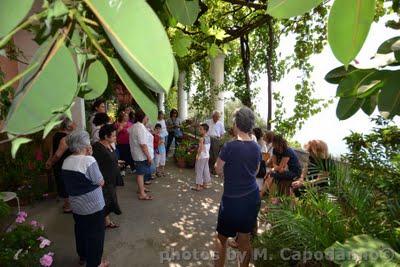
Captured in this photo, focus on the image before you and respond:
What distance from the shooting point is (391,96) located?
3.10 feet

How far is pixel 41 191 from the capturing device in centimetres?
624

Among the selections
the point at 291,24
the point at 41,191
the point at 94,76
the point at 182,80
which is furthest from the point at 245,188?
the point at 182,80

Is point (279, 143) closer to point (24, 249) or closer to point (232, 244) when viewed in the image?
point (232, 244)

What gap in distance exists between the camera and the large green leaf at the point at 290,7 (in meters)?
0.54

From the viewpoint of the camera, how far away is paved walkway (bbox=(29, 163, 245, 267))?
4395 millimetres

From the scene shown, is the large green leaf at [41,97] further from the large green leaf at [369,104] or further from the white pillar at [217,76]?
the white pillar at [217,76]

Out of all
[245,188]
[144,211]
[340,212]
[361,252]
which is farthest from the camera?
[144,211]

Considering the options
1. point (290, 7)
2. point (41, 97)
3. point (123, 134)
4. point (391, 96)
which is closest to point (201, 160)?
point (123, 134)

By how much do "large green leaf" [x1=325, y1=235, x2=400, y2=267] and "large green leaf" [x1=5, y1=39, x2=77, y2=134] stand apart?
9.49 feet

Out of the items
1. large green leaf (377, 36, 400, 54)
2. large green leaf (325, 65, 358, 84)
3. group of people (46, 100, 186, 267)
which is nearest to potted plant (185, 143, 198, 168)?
group of people (46, 100, 186, 267)

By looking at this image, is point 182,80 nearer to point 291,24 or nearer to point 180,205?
point 291,24

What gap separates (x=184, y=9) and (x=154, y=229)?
479 cm

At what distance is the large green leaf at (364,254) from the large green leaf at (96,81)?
8.94 feet

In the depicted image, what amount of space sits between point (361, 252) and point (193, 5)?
2676 mm
